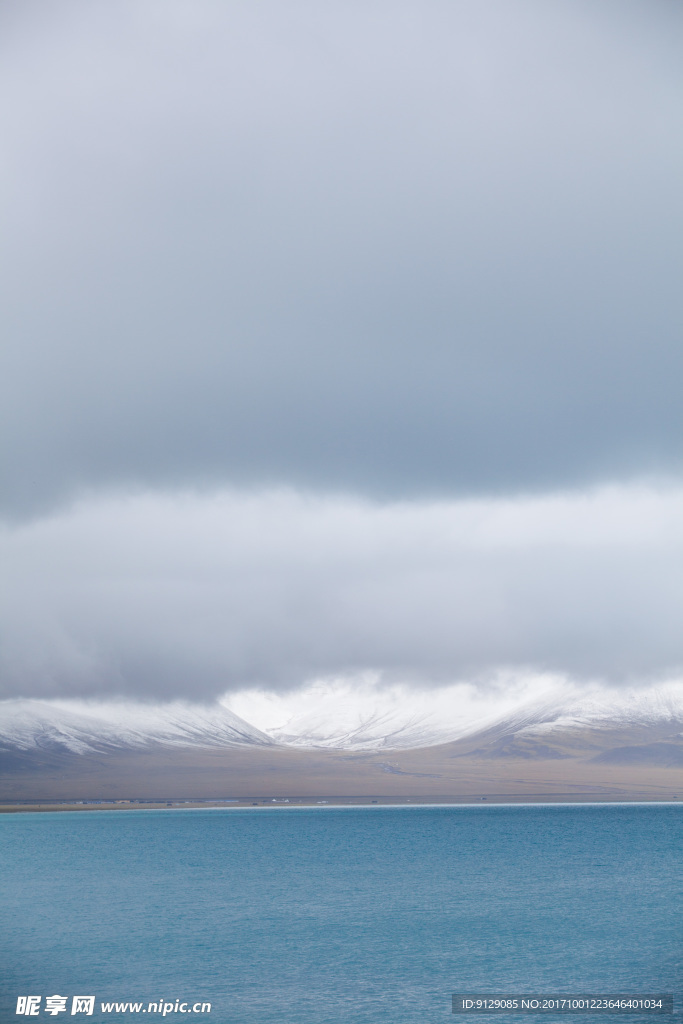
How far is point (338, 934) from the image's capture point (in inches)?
3041

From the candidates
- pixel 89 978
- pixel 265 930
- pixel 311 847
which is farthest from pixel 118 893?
pixel 311 847

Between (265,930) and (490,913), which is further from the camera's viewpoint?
(490,913)

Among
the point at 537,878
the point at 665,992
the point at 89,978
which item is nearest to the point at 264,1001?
the point at 89,978

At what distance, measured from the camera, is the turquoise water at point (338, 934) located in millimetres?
57250

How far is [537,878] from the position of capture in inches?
4683

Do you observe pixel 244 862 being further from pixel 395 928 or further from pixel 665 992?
pixel 665 992

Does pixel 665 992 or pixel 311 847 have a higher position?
pixel 665 992

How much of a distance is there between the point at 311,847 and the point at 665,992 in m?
143

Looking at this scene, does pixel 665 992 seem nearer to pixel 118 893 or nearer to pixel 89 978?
pixel 89 978

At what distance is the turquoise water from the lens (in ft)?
188

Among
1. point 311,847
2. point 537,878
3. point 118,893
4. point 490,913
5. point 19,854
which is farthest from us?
point 311,847

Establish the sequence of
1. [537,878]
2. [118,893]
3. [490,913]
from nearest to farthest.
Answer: [490,913]
[118,893]
[537,878]

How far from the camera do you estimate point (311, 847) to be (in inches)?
7436

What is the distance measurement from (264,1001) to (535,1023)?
16146mm
